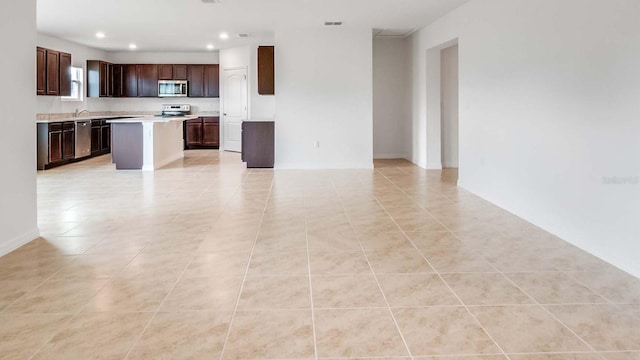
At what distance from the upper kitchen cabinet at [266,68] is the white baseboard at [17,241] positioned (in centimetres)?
553

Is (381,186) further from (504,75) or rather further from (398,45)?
(398,45)

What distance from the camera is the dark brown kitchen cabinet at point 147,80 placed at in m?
12.8

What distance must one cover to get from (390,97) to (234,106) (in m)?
3.98

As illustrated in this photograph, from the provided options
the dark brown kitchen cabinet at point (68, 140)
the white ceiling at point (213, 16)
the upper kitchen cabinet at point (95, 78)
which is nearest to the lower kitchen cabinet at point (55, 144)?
the dark brown kitchen cabinet at point (68, 140)

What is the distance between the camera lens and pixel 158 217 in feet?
17.0

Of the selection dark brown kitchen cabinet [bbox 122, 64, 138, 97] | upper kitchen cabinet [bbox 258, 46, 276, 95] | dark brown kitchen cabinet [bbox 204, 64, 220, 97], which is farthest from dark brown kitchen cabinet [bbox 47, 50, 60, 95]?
upper kitchen cabinet [bbox 258, 46, 276, 95]

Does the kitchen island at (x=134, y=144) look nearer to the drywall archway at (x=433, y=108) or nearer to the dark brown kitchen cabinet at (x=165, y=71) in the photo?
the dark brown kitchen cabinet at (x=165, y=71)

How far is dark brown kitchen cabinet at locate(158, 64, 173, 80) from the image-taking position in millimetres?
12859

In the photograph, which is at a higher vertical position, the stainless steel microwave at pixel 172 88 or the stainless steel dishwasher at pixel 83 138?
the stainless steel microwave at pixel 172 88

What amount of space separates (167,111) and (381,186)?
7.39m

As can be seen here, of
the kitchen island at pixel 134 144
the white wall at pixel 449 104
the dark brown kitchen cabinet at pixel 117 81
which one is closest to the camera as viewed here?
the kitchen island at pixel 134 144

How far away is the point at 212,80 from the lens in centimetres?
1289

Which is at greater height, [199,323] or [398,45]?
[398,45]

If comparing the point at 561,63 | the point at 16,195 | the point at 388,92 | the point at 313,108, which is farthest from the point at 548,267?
the point at 388,92
